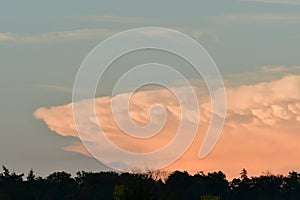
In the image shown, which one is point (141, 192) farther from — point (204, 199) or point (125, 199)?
point (204, 199)

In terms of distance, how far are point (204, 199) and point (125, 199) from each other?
62.6 m

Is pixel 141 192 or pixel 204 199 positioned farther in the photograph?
pixel 204 199

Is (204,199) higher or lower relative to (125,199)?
higher

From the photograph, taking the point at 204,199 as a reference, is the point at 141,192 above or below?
below

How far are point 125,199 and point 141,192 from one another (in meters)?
2.00

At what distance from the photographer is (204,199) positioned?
178625 millimetres

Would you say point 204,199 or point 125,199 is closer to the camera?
point 125,199

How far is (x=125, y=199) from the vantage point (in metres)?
118

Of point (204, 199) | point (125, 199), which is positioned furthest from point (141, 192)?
point (204, 199)

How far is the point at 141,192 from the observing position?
118000 mm
